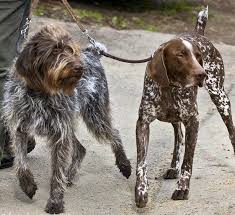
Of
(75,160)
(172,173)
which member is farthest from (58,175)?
(172,173)

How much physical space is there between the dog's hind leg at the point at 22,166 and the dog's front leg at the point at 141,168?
83 centimetres

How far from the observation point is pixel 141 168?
5.94 meters

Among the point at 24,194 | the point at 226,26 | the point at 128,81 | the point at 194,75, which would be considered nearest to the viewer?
the point at 194,75

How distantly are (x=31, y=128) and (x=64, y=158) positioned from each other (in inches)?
14.6

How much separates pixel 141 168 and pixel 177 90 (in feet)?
2.25

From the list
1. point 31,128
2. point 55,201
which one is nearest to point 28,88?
point 31,128

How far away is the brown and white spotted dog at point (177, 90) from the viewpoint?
5742 mm

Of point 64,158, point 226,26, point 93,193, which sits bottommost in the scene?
point 226,26

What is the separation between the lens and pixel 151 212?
5.89 m

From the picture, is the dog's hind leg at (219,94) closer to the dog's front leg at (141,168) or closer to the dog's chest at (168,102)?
the dog's chest at (168,102)

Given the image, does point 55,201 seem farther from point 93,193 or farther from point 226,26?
point 226,26

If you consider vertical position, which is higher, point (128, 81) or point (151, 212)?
point (151, 212)

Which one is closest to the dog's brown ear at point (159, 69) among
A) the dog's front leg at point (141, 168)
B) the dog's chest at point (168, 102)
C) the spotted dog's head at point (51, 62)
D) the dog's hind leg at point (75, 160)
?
the dog's chest at point (168, 102)

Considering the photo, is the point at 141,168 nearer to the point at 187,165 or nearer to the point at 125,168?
the point at 187,165
